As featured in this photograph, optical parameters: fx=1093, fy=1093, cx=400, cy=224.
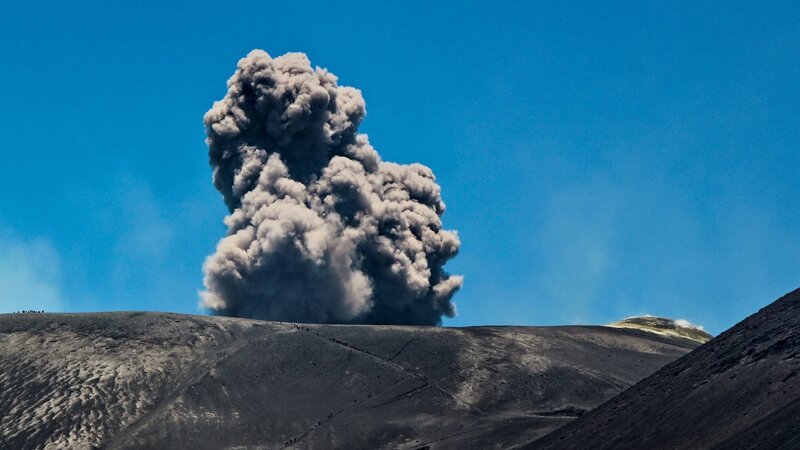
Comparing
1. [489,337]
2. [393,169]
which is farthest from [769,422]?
[393,169]

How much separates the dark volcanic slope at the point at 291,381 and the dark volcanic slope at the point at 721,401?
41.0ft

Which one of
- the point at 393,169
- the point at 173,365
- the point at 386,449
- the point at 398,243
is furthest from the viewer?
the point at 393,169

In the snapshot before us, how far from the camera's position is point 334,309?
125062mm

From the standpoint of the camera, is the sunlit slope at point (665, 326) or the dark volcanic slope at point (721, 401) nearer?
the dark volcanic slope at point (721, 401)

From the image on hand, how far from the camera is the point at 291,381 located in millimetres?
91062

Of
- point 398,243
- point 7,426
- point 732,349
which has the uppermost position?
point 398,243

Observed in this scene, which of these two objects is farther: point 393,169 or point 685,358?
point 393,169

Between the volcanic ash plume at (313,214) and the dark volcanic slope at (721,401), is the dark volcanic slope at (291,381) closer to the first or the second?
the dark volcanic slope at (721,401)

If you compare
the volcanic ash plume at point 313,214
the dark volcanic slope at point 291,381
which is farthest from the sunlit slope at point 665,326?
the dark volcanic slope at point 291,381

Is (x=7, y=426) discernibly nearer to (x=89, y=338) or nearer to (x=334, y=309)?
(x=89, y=338)

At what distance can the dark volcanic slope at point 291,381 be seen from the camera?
8019 cm

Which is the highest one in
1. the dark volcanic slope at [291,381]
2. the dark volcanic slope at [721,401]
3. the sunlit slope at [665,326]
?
the sunlit slope at [665,326]

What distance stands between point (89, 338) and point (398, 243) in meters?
43.7

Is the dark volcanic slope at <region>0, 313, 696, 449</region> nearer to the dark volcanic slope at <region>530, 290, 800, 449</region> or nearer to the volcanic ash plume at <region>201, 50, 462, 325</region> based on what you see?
the dark volcanic slope at <region>530, 290, 800, 449</region>
